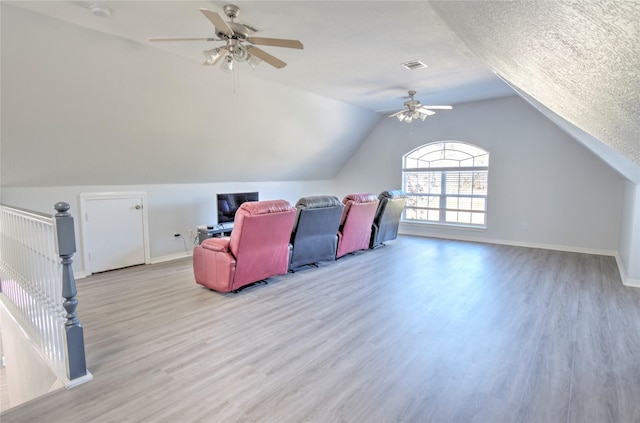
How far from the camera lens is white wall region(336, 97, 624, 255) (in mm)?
5816

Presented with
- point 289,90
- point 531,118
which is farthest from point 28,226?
point 531,118

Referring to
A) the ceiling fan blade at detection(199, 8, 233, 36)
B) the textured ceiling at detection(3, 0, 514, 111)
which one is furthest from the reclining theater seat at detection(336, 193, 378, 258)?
the ceiling fan blade at detection(199, 8, 233, 36)

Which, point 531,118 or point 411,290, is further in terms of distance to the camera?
point 531,118

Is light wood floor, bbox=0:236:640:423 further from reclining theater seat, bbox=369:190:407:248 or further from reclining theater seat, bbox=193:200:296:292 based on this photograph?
reclining theater seat, bbox=369:190:407:248

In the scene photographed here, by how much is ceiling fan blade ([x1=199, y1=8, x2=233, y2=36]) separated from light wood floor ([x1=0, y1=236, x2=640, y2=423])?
2.52 metres

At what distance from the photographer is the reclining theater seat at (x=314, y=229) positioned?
4.60 meters

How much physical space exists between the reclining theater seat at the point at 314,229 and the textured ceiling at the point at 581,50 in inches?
121

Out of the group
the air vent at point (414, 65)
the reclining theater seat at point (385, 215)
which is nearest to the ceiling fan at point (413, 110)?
the air vent at point (414, 65)

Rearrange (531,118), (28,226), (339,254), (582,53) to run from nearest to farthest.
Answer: (582,53) < (28,226) < (339,254) < (531,118)

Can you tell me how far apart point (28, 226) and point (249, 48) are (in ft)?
8.23

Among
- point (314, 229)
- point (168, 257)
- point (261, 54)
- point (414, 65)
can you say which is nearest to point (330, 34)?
point (261, 54)

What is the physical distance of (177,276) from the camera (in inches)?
187

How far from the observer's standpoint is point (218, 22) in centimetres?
245

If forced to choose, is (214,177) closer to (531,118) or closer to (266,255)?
(266,255)
